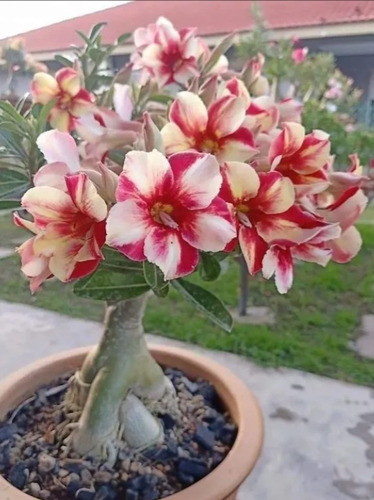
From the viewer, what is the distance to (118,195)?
18.3 inches

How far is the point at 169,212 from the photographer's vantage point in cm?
49

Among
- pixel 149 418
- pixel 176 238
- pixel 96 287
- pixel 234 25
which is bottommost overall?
pixel 234 25

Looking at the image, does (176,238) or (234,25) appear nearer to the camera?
(176,238)

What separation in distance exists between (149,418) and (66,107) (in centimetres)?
45

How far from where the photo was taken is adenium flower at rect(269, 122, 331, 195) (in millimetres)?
562

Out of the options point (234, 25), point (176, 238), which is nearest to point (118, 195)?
point (176, 238)

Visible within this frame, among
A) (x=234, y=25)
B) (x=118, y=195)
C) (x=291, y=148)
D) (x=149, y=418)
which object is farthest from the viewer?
(x=234, y=25)

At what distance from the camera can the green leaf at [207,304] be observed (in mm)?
665

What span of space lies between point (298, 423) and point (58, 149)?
1009 mm

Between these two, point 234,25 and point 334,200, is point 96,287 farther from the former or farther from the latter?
point 234,25

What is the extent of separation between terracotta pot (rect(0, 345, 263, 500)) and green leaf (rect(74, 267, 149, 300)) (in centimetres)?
28

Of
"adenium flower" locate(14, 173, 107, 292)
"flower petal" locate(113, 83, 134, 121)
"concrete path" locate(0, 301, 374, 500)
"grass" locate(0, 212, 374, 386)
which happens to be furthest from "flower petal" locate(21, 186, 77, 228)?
"grass" locate(0, 212, 374, 386)

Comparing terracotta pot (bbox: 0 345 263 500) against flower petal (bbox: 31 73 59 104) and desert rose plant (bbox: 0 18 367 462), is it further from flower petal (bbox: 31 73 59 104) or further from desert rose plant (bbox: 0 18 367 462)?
flower petal (bbox: 31 73 59 104)

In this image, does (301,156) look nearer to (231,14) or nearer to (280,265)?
(280,265)
